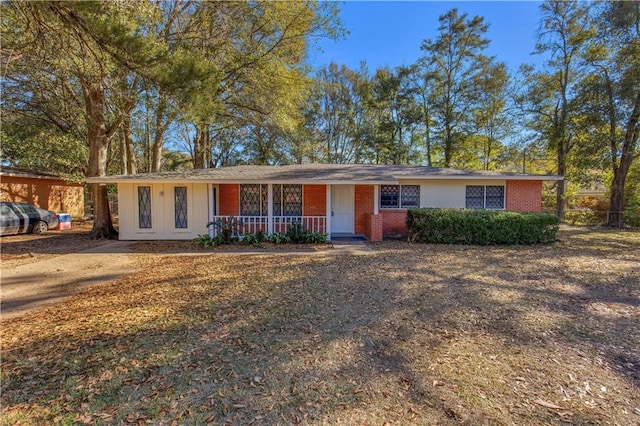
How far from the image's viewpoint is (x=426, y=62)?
23484mm

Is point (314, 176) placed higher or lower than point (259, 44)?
lower

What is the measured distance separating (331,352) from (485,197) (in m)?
11.6

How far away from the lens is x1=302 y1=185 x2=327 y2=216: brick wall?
12227mm

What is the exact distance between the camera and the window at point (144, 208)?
11516 mm

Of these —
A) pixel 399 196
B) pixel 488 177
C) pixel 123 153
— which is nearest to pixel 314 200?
pixel 399 196

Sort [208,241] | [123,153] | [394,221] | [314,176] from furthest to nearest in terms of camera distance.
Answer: [123,153] < [394,221] < [314,176] < [208,241]

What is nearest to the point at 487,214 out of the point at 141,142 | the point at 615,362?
the point at 615,362

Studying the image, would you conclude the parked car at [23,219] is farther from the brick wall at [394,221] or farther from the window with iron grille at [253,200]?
the brick wall at [394,221]

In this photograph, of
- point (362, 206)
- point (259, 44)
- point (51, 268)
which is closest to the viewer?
point (51, 268)

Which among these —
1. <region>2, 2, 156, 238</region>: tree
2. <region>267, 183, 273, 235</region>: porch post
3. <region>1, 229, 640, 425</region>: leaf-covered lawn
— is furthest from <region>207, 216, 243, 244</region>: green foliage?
<region>2, 2, 156, 238</region>: tree

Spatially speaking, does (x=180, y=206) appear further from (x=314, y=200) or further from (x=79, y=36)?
(x=79, y=36)

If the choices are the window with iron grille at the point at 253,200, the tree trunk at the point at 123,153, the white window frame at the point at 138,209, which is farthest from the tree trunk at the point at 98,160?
the window with iron grille at the point at 253,200

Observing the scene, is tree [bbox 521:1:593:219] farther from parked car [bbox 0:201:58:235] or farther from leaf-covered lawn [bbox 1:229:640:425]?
parked car [bbox 0:201:58:235]

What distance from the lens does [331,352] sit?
342cm
